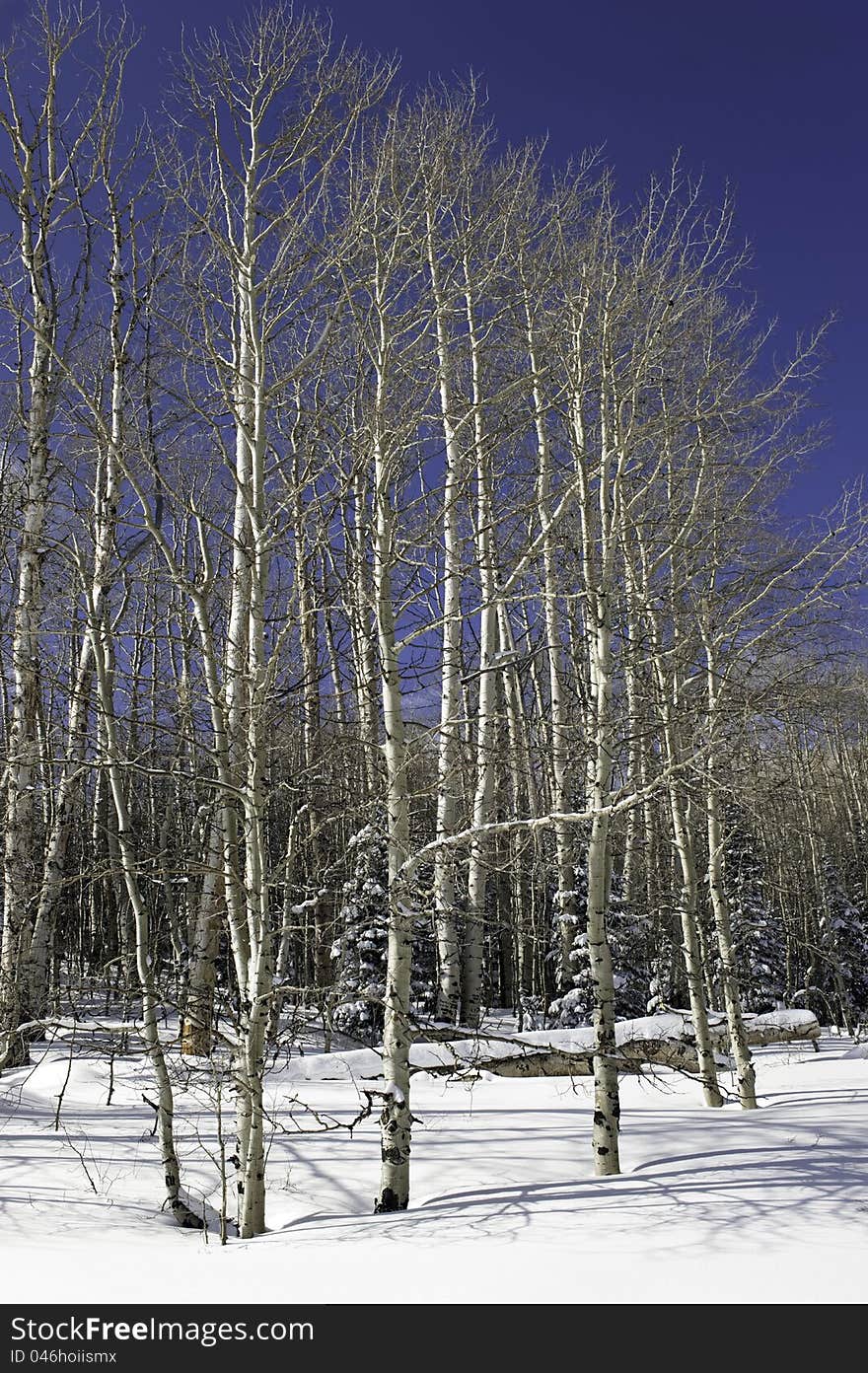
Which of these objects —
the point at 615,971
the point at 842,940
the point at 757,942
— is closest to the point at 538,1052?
the point at 615,971

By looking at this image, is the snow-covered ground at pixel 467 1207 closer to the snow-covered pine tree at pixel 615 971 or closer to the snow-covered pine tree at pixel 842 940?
the snow-covered pine tree at pixel 615 971

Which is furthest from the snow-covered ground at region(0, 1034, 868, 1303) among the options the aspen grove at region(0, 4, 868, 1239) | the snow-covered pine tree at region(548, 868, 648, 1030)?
the snow-covered pine tree at region(548, 868, 648, 1030)

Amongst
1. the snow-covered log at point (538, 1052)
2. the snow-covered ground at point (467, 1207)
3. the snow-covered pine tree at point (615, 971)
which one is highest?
the snow-covered pine tree at point (615, 971)

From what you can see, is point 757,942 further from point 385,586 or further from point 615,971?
point 385,586

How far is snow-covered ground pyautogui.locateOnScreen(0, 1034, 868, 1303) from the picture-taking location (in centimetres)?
404

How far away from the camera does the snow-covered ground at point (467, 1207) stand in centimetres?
404

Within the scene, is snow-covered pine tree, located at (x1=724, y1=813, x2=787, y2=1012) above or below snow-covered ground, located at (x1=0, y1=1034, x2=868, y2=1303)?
above

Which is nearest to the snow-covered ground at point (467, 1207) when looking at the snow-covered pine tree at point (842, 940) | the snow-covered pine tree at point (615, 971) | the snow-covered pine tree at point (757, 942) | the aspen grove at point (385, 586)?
the aspen grove at point (385, 586)

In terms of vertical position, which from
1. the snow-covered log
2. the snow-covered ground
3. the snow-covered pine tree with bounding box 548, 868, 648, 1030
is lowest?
the snow-covered ground

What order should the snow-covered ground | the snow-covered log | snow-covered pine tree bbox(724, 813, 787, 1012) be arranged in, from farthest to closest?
snow-covered pine tree bbox(724, 813, 787, 1012) < the snow-covered log < the snow-covered ground

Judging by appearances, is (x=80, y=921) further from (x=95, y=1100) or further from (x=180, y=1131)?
(x=180, y=1131)

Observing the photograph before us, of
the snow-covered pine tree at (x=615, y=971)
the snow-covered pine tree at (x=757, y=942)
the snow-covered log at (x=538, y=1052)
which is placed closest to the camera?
the snow-covered log at (x=538, y=1052)

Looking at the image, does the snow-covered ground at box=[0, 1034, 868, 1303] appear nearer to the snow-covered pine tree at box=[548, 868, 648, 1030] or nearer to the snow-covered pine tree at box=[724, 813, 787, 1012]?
the snow-covered pine tree at box=[548, 868, 648, 1030]

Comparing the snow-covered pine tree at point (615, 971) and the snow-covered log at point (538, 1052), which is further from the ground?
the snow-covered pine tree at point (615, 971)
